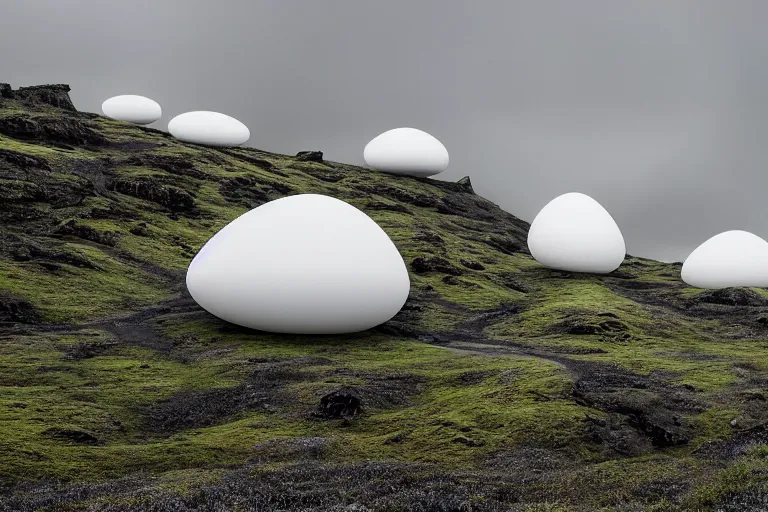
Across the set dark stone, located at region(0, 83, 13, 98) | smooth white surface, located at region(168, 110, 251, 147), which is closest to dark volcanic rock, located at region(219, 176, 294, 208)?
smooth white surface, located at region(168, 110, 251, 147)

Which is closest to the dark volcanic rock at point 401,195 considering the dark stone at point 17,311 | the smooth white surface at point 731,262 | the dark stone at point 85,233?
the smooth white surface at point 731,262

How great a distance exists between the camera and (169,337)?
105 ft

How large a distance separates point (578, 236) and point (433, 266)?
943 cm

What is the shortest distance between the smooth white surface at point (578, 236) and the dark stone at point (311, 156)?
134 feet

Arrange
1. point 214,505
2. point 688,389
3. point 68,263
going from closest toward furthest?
point 214,505 < point 688,389 < point 68,263

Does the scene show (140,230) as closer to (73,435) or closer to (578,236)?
(578,236)

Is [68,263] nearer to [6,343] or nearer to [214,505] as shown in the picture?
[6,343]

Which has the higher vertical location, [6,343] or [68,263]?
[68,263]

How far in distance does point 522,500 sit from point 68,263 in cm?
3364

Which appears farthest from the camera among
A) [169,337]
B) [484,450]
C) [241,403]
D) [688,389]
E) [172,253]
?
[172,253]

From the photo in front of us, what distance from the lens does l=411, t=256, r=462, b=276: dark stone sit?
49906mm

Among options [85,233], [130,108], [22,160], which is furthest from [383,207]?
[130,108]

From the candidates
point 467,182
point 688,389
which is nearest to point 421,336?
point 688,389

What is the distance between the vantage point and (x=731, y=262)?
49625 mm
